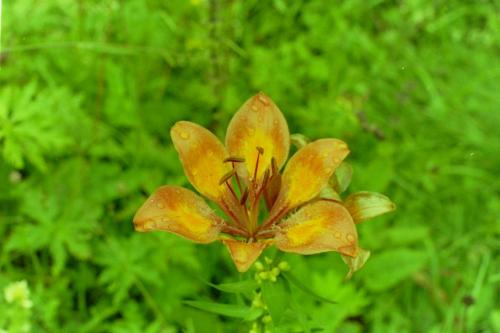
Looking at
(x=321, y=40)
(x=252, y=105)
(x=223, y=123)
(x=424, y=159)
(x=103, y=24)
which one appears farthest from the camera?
(x=321, y=40)

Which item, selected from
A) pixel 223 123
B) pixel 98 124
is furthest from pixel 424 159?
pixel 98 124

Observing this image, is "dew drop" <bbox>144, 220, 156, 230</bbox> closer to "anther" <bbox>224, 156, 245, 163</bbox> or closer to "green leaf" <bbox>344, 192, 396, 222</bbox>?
"anther" <bbox>224, 156, 245, 163</bbox>

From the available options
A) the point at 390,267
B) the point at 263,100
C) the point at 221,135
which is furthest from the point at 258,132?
the point at 390,267

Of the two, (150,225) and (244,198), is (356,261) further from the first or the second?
(150,225)

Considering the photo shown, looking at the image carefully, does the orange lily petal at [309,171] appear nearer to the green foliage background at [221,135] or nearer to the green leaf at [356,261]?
the green leaf at [356,261]

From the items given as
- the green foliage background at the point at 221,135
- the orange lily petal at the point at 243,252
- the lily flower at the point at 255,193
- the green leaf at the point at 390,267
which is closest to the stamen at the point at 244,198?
the lily flower at the point at 255,193

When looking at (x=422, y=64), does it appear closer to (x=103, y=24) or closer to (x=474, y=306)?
(x=474, y=306)
